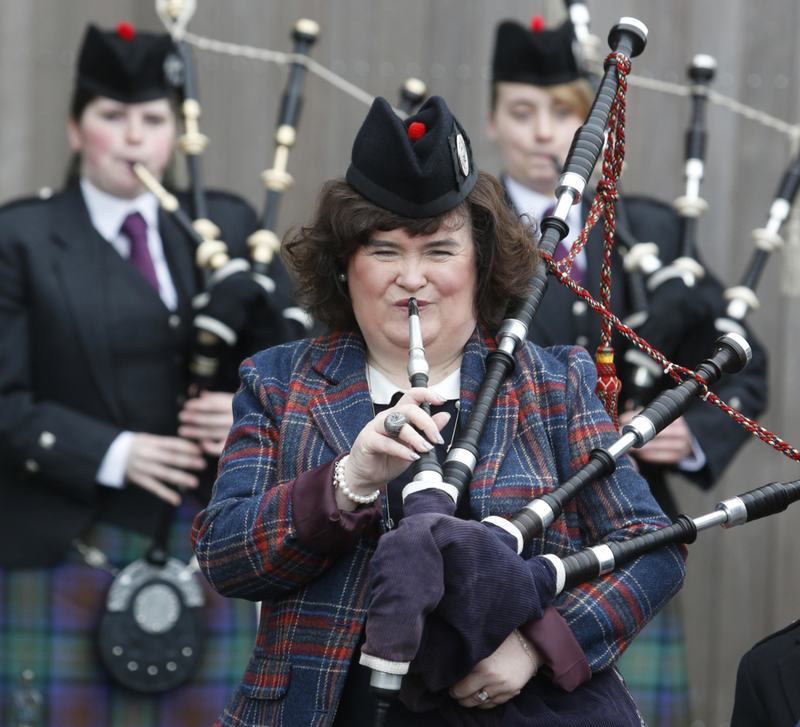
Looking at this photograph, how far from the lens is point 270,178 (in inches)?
117

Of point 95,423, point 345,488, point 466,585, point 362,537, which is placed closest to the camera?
point 466,585

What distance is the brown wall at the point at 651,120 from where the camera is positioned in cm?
369

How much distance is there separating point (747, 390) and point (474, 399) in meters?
A: 1.43

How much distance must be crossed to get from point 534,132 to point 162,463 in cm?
126

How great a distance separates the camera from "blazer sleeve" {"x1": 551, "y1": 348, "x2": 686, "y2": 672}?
Result: 1527mm

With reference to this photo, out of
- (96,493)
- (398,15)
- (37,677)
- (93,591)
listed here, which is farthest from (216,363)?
(398,15)

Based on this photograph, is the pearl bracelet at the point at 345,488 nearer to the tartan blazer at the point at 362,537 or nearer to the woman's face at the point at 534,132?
the tartan blazer at the point at 362,537

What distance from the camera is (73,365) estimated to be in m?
2.87

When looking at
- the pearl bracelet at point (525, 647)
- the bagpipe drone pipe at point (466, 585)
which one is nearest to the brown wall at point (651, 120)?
the bagpipe drone pipe at point (466, 585)

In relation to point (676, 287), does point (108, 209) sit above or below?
below

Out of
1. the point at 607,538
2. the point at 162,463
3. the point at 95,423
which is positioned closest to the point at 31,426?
the point at 95,423

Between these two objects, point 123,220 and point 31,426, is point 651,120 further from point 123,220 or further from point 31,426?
point 31,426

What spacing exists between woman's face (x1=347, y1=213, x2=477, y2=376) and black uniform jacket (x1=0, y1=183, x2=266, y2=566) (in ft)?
4.23

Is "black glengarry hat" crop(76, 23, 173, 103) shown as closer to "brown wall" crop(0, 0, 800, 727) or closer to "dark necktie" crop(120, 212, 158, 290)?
"dark necktie" crop(120, 212, 158, 290)
